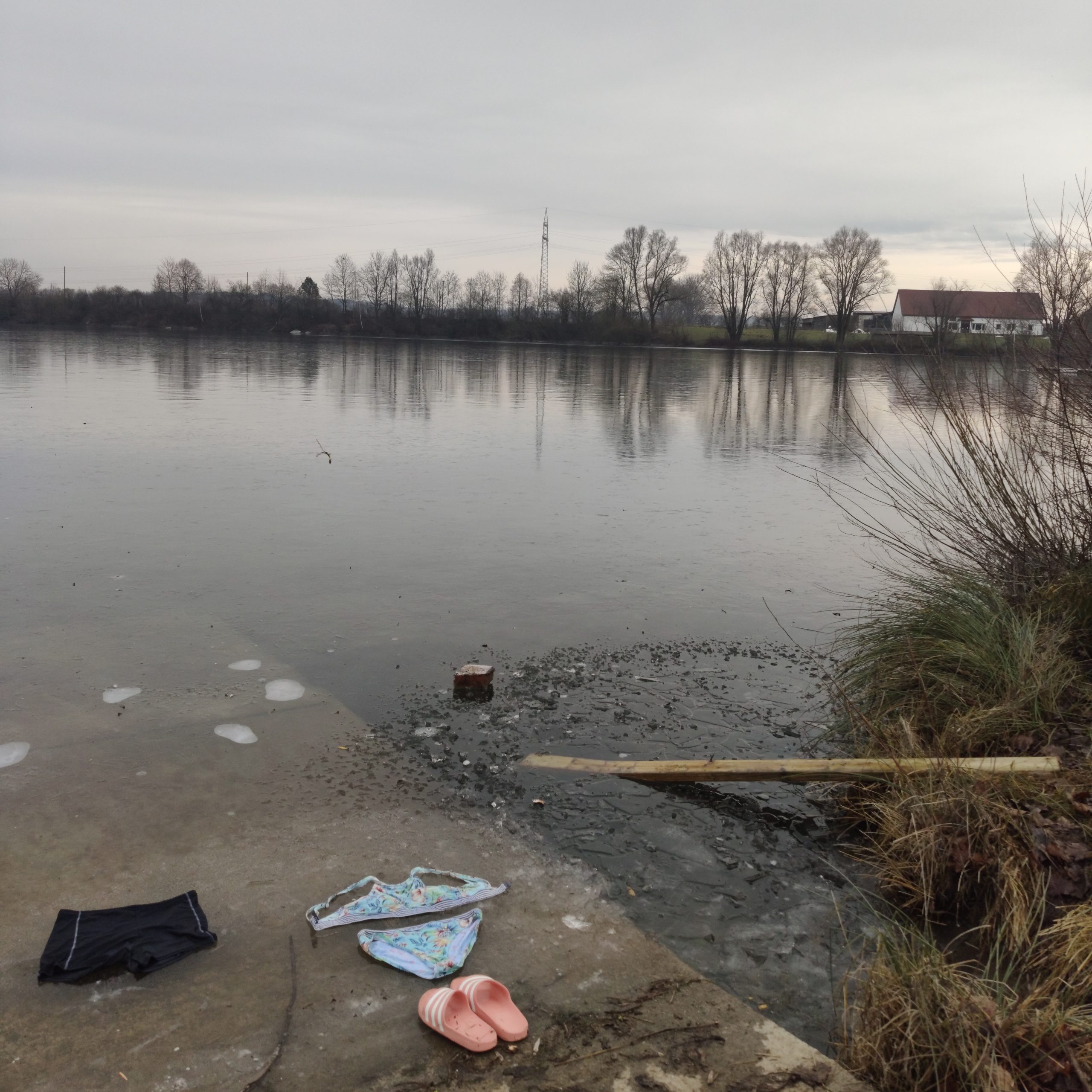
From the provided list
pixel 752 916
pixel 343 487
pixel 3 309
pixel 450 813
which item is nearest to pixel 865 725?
pixel 752 916

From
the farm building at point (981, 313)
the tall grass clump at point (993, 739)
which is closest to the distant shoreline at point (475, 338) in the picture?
the farm building at point (981, 313)

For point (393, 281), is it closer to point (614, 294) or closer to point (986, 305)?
point (614, 294)

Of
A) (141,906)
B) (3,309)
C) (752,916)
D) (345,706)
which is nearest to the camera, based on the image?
(141,906)

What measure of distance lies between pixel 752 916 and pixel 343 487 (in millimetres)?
9010

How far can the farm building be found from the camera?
19.4 feet

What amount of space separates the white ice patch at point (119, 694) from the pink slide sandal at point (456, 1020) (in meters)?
3.26

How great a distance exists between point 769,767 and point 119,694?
12.5ft

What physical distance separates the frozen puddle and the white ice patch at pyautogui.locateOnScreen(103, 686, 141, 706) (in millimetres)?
684

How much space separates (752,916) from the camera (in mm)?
3922

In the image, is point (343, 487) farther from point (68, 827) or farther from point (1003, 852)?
point (1003, 852)

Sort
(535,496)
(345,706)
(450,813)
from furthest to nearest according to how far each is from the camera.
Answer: (535,496) < (345,706) < (450,813)

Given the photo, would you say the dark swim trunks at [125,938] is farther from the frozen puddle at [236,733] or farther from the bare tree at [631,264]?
the bare tree at [631,264]

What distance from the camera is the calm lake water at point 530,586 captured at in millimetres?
4430

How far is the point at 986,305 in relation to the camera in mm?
5953
